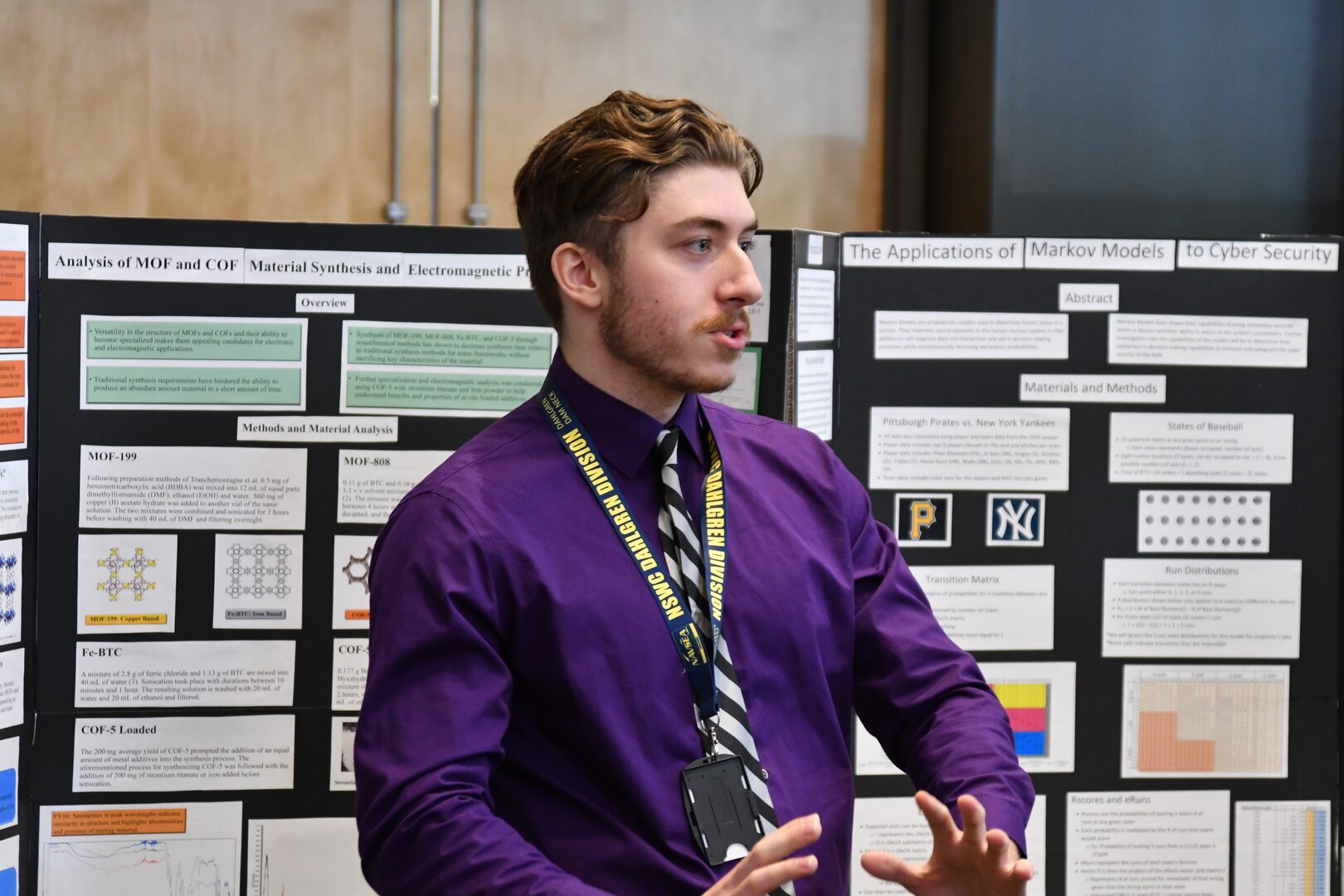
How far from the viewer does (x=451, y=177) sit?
9.95 ft

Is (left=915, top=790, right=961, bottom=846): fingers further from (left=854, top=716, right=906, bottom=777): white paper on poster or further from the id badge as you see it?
(left=854, top=716, right=906, bottom=777): white paper on poster

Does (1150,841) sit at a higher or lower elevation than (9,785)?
lower

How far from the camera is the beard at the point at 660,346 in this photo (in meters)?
1.38

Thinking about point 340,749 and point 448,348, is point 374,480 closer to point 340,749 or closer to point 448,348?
point 448,348

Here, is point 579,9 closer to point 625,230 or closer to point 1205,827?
point 625,230

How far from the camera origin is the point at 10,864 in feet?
7.13

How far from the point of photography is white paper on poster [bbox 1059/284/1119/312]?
2471 mm

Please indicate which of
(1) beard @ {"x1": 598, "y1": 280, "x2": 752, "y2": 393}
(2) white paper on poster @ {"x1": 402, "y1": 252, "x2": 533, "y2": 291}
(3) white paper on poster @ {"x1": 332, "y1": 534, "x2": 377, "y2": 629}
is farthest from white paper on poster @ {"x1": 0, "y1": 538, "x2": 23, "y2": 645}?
(1) beard @ {"x1": 598, "y1": 280, "x2": 752, "y2": 393}

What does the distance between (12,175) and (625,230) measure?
2.02 metres

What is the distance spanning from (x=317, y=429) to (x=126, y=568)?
1.29 ft

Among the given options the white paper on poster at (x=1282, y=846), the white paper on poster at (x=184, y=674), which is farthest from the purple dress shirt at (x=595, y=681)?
the white paper on poster at (x=1282, y=846)

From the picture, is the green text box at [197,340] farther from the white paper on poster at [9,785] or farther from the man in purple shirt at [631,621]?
A: the man in purple shirt at [631,621]

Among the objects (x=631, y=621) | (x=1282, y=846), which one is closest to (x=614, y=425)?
(x=631, y=621)

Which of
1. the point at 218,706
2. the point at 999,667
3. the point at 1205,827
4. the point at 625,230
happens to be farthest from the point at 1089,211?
the point at 218,706
